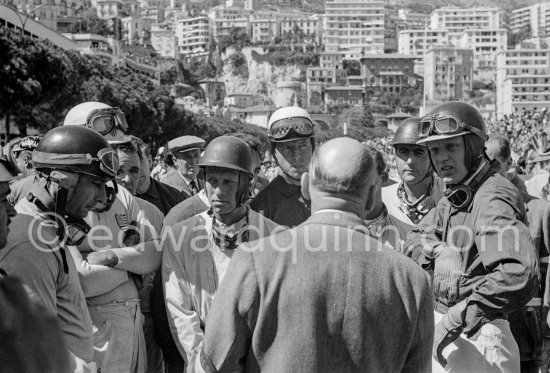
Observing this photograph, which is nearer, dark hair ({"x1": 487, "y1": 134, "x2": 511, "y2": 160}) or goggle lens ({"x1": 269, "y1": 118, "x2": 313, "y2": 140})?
goggle lens ({"x1": 269, "y1": 118, "x2": 313, "y2": 140})

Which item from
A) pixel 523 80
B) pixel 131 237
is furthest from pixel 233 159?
pixel 523 80

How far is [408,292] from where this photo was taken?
12.9 feet

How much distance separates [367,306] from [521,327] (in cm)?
258

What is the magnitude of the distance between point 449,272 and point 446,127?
101 cm

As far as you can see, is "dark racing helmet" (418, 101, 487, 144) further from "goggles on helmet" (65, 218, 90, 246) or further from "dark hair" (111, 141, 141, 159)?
"dark hair" (111, 141, 141, 159)

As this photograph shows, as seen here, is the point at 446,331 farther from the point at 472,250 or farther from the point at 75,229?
the point at 75,229

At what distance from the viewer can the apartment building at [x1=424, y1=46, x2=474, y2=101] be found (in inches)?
6993

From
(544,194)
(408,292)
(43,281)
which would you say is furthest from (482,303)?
(544,194)

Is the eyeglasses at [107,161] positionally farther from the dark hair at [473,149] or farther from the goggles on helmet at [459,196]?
the dark hair at [473,149]

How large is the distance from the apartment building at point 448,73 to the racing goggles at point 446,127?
17295cm

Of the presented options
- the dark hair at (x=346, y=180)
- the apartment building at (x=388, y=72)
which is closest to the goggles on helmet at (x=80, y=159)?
the dark hair at (x=346, y=180)

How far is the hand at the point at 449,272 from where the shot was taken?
16.8ft

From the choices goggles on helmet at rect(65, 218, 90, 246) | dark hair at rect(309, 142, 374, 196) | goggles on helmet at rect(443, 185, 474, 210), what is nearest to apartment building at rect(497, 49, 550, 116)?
goggles on helmet at rect(443, 185, 474, 210)

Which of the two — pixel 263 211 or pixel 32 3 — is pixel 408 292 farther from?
pixel 32 3
